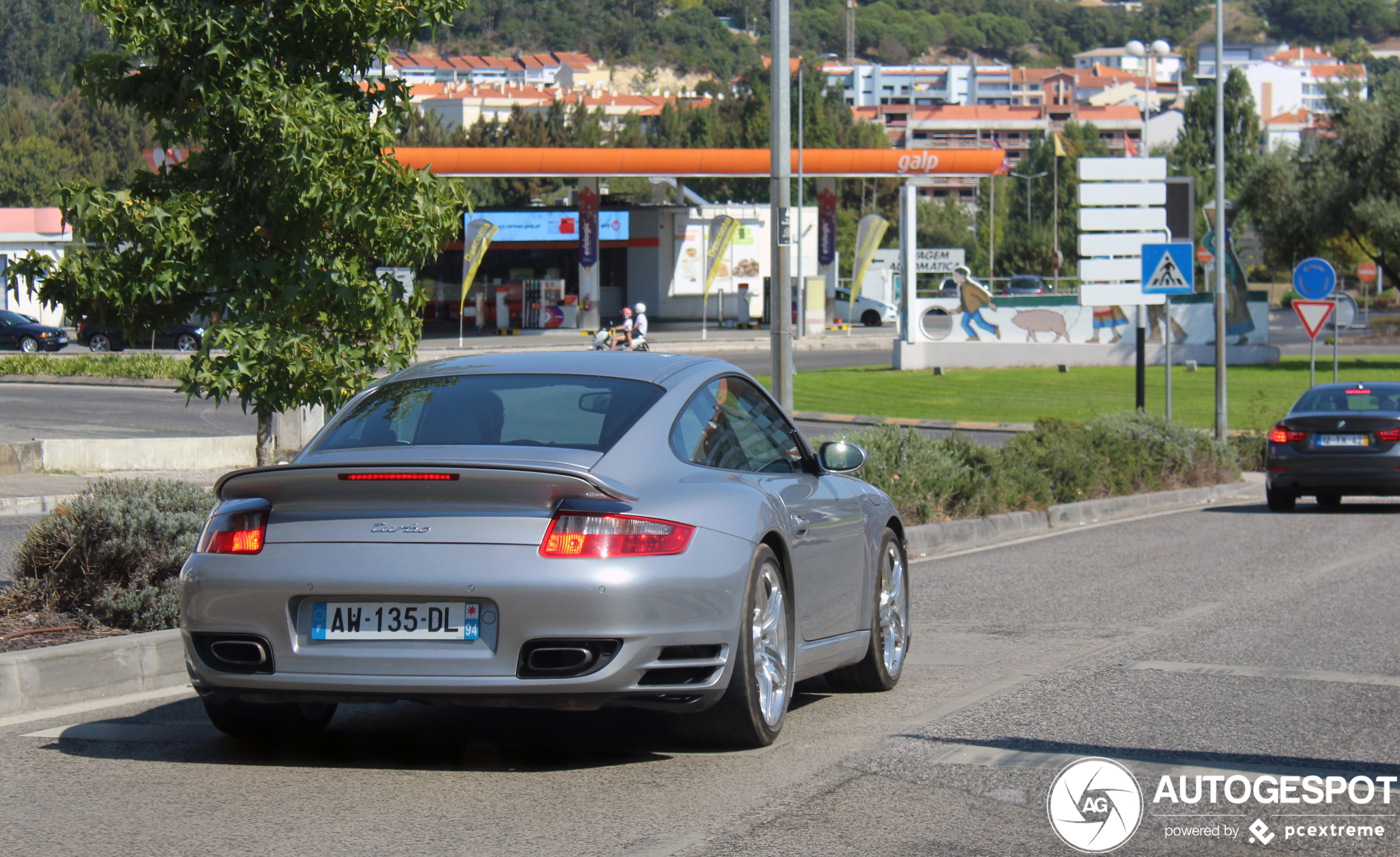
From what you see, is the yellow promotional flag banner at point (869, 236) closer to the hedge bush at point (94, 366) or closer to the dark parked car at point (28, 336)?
the hedge bush at point (94, 366)

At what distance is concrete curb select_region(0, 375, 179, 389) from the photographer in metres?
33.8

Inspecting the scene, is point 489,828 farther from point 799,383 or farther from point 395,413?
point 799,383

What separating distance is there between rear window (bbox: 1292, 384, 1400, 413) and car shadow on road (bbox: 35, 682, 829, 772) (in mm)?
13731

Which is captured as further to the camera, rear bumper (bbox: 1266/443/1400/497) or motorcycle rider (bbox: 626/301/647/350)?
motorcycle rider (bbox: 626/301/647/350)

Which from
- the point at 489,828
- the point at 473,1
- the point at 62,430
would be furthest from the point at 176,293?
the point at 62,430

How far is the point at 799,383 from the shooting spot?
37000 millimetres

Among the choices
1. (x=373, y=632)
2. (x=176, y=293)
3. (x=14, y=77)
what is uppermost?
(x=14, y=77)

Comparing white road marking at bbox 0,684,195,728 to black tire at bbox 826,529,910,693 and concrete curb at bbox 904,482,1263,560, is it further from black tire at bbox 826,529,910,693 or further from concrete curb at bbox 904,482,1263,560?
concrete curb at bbox 904,482,1263,560

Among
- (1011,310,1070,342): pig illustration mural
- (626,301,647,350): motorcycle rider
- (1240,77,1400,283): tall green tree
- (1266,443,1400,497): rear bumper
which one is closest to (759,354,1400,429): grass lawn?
(1011,310,1070,342): pig illustration mural

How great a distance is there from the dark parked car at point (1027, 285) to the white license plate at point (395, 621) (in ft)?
222

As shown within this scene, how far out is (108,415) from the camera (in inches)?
1033

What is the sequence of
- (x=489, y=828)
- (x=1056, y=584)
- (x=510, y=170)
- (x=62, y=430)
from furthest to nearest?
(x=510, y=170), (x=62, y=430), (x=1056, y=584), (x=489, y=828)

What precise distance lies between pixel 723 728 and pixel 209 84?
5.35 meters

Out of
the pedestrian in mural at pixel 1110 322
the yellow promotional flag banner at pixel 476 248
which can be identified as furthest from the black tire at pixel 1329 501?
the yellow promotional flag banner at pixel 476 248
